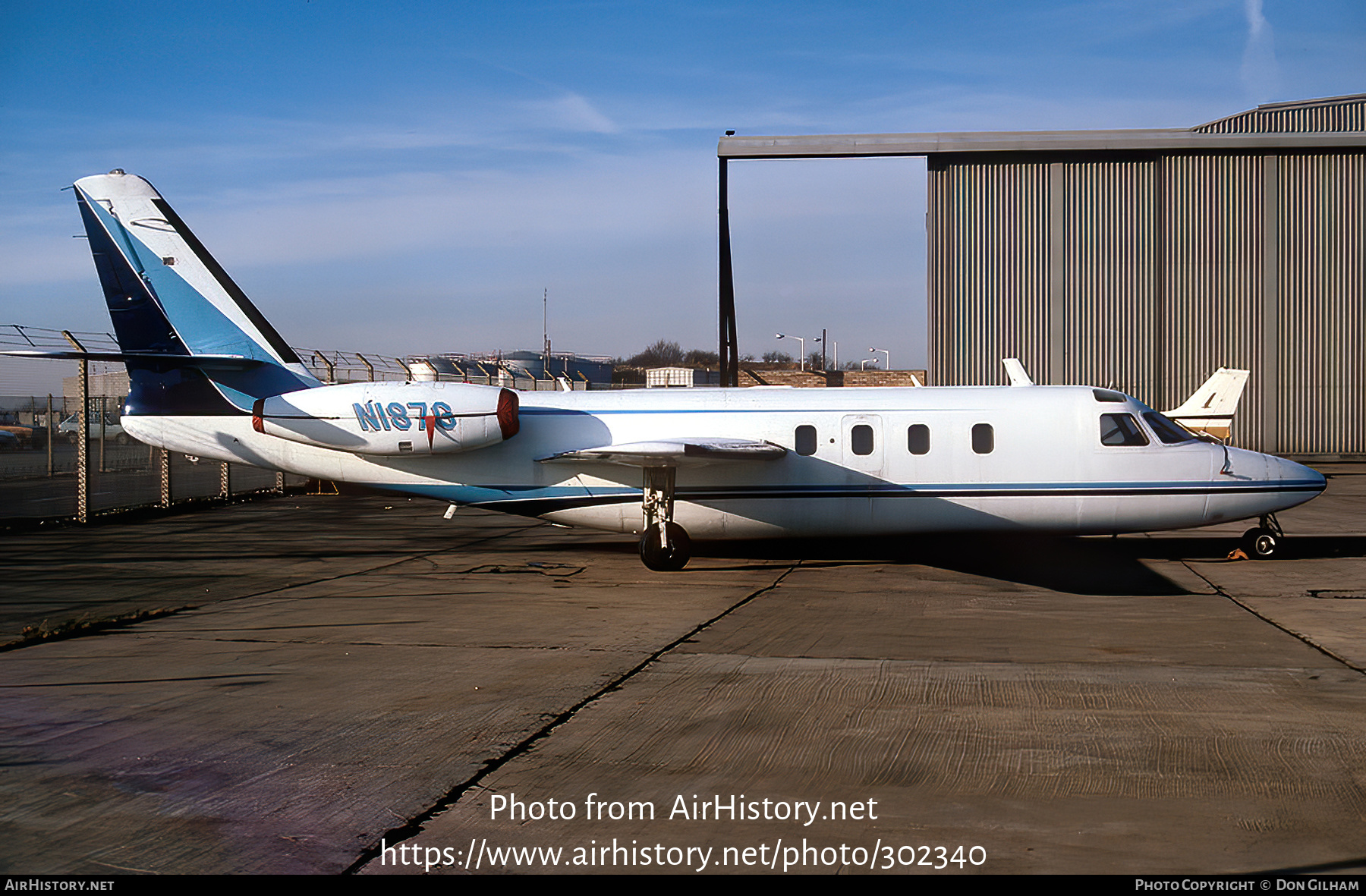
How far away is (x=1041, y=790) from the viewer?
223 inches

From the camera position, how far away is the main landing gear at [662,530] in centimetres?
1486

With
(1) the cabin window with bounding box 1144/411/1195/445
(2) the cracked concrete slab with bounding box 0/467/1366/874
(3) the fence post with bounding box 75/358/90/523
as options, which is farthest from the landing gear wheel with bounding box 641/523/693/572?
(3) the fence post with bounding box 75/358/90/523

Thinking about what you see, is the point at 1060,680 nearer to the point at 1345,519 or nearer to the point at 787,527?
the point at 787,527

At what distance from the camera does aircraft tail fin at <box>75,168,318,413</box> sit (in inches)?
623

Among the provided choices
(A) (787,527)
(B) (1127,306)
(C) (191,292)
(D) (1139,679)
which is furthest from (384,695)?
(B) (1127,306)

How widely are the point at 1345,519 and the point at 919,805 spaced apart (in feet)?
64.2

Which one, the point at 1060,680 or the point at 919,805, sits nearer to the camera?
the point at 919,805

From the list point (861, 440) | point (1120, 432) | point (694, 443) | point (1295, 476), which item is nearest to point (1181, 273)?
point (1295, 476)

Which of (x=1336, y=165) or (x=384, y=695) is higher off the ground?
(x=1336, y=165)

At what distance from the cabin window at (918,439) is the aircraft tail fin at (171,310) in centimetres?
921

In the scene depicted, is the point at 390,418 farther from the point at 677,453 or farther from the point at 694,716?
the point at 694,716

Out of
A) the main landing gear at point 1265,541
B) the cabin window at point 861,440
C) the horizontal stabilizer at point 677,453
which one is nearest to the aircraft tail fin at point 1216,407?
the main landing gear at point 1265,541

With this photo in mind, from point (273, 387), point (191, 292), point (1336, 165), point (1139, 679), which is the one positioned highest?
point (1336, 165)

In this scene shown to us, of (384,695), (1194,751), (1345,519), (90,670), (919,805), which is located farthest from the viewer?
(1345,519)
